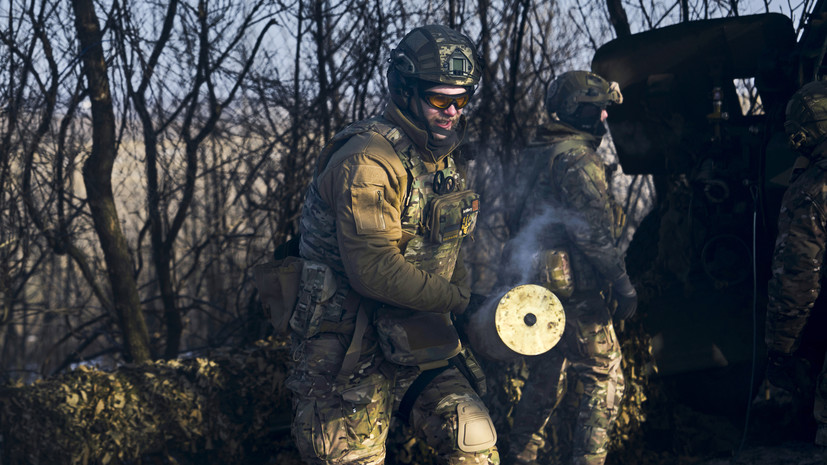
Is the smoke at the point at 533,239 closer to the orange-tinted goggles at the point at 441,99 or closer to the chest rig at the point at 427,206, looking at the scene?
the chest rig at the point at 427,206

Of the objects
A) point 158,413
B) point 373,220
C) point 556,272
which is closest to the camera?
point 373,220

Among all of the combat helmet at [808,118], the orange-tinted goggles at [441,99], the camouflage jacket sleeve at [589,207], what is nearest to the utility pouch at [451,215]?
the orange-tinted goggles at [441,99]

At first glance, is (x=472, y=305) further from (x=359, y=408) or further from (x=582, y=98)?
(x=582, y=98)

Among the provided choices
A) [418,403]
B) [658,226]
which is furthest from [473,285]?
[418,403]

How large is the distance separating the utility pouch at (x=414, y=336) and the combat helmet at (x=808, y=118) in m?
1.91

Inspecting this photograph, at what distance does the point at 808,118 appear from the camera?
3652 mm

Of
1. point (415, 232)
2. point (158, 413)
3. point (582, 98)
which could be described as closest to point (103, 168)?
point (158, 413)

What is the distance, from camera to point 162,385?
428cm

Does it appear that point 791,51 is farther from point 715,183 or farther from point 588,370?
point 588,370

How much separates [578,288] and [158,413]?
246cm

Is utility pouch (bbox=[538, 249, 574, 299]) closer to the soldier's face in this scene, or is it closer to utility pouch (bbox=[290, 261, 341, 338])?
the soldier's face

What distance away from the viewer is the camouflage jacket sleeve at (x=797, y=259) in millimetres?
3564

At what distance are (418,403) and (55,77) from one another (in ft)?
10.6

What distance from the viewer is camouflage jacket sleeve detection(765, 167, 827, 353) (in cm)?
356
